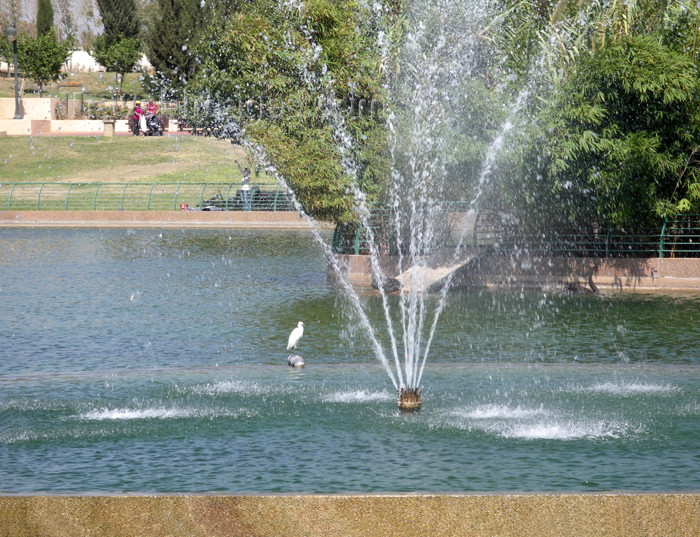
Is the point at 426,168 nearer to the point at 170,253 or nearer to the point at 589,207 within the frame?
the point at 589,207

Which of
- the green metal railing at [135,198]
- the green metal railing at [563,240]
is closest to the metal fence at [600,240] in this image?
the green metal railing at [563,240]

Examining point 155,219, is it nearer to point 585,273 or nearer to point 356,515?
point 585,273

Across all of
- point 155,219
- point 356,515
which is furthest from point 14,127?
point 356,515

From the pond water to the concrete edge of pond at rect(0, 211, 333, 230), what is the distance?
15.4 m

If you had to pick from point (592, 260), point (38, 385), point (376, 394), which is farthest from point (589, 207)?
point (38, 385)

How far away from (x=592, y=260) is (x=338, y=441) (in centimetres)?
1470

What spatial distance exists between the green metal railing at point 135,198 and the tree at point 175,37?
88.2 feet

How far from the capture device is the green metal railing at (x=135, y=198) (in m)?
42.0

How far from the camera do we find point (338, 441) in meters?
10.9

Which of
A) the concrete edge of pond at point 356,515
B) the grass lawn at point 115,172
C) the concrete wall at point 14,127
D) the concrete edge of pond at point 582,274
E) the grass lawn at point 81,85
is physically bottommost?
the concrete edge of pond at point 356,515

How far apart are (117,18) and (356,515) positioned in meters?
95.0

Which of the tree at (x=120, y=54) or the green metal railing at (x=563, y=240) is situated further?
the tree at (x=120, y=54)

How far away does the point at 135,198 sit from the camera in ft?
153

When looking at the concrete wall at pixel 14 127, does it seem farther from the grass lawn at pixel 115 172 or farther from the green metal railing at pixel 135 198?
the green metal railing at pixel 135 198
